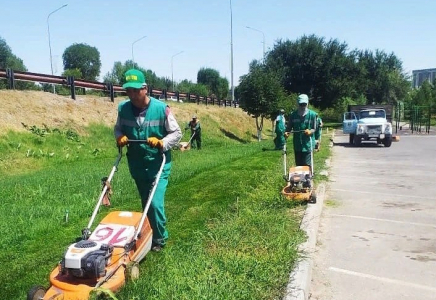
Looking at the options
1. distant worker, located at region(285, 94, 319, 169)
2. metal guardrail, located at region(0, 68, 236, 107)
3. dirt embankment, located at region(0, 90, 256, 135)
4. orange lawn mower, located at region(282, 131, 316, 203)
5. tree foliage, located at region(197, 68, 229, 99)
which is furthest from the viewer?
tree foliage, located at region(197, 68, 229, 99)

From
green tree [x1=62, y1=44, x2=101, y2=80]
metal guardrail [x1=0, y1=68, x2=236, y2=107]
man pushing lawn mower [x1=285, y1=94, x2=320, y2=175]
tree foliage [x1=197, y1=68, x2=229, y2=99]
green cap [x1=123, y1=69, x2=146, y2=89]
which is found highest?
green tree [x1=62, y1=44, x2=101, y2=80]

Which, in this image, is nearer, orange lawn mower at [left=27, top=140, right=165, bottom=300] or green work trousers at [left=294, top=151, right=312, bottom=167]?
orange lawn mower at [left=27, top=140, right=165, bottom=300]

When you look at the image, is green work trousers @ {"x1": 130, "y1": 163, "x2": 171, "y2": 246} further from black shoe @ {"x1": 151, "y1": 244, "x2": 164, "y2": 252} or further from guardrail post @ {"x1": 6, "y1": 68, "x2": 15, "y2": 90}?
guardrail post @ {"x1": 6, "y1": 68, "x2": 15, "y2": 90}

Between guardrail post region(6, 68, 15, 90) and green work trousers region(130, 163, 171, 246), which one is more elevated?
guardrail post region(6, 68, 15, 90)

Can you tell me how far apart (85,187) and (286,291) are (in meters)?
7.33

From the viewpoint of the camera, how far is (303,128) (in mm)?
8883

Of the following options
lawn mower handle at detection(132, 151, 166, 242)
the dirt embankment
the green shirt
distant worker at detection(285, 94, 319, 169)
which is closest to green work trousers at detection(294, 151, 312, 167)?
distant worker at detection(285, 94, 319, 169)

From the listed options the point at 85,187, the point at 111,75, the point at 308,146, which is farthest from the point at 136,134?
the point at 111,75

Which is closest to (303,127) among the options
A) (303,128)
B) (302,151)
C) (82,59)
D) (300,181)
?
(303,128)

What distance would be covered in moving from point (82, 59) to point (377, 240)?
108 meters

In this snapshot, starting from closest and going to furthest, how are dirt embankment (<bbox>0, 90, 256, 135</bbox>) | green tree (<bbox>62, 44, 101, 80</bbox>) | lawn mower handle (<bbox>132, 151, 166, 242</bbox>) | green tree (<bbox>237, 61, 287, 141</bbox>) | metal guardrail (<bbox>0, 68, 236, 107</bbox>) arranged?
lawn mower handle (<bbox>132, 151, 166, 242</bbox>)
dirt embankment (<bbox>0, 90, 256, 135</bbox>)
metal guardrail (<bbox>0, 68, 236, 107</bbox>)
green tree (<bbox>237, 61, 287, 141</bbox>)
green tree (<bbox>62, 44, 101, 80</bbox>)

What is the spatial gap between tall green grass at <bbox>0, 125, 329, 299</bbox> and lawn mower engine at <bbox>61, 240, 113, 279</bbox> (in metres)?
0.39

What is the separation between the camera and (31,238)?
6723 mm

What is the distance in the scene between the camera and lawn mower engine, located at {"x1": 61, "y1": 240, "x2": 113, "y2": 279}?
392 cm
